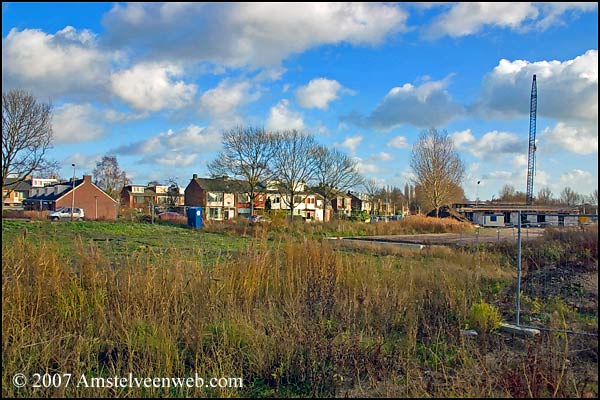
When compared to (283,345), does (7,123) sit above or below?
above

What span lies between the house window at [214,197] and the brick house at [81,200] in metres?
14.2

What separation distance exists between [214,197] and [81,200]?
64.8 ft

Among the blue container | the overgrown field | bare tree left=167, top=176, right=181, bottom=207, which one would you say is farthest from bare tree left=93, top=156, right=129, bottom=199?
the overgrown field

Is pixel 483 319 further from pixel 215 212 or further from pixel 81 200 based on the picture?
pixel 215 212

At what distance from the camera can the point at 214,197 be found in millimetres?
68938

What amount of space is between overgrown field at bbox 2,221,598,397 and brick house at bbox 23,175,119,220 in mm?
49749

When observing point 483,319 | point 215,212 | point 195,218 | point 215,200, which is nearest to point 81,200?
point 215,212

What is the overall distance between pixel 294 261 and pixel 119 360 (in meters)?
3.89

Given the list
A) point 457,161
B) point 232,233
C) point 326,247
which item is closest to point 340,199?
point 457,161

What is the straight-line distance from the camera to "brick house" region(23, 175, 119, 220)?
53.4 m

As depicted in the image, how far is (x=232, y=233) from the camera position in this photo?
28812mm

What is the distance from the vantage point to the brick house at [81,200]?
53.4m

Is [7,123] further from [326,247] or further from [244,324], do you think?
[244,324]

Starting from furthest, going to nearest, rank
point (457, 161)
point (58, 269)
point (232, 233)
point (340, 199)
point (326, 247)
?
point (340, 199), point (457, 161), point (232, 233), point (326, 247), point (58, 269)
